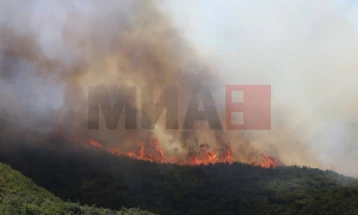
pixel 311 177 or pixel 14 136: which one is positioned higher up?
pixel 14 136

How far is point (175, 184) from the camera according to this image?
1657 inches

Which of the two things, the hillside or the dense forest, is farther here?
the dense forest

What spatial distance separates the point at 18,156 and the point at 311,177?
3072 centimetres

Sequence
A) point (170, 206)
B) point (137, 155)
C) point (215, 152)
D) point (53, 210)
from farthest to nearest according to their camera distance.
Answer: point (215, 152) → point (137, 155) → point (170, 206) → point (53, 210)

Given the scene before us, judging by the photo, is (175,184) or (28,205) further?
(175,184)

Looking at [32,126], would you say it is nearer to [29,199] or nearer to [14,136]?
[14,136]

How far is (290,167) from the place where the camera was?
52438mm

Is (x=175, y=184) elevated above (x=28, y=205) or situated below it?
below

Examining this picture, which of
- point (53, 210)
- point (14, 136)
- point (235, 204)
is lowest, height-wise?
point (235, 204)

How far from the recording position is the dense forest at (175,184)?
124 feet

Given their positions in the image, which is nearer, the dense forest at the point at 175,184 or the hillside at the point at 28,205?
the hillside at the point at 28,205

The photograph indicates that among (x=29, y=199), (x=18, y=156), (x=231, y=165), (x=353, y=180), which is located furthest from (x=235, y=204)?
(x=18, y=156)

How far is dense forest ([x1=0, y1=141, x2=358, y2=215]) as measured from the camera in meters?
37.9

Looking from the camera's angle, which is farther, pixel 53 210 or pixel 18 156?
pixel 18 156
